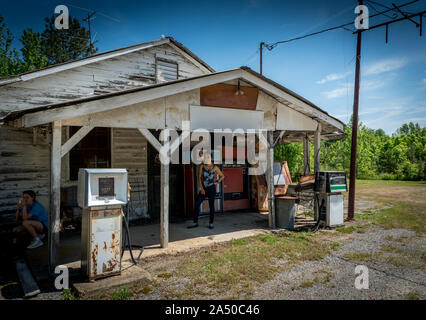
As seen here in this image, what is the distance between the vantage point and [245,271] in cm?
461

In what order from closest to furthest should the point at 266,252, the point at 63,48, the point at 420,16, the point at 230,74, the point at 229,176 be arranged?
the point at 266,252
the point at 230,74
the point at 420,16
the point at 229,176
the point at 63,48

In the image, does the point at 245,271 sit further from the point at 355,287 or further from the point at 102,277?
the point at 102,277

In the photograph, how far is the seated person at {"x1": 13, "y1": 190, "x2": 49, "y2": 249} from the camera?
5.79m

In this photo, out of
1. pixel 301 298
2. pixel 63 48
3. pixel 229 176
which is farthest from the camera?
pixel 63 48

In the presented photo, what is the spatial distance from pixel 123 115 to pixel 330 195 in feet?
18.5

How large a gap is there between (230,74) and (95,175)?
3879 millimetres

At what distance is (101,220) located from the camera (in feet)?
14.0

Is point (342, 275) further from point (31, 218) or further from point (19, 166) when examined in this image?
point (19, 166)

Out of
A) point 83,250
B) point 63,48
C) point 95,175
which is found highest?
point 63,48

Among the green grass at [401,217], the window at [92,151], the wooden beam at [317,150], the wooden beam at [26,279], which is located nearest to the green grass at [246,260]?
the wooden beam at [26,279]

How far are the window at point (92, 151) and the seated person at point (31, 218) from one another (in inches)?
83.8

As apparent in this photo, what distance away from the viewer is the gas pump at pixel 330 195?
300 inches

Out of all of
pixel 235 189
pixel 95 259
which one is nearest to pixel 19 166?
pixel 95 259

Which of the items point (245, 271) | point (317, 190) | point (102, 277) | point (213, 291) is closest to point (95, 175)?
point (102, 277)
